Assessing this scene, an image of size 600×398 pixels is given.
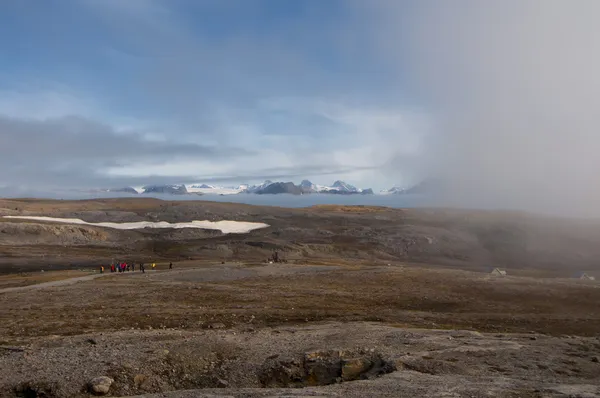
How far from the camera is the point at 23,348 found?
17516 mm

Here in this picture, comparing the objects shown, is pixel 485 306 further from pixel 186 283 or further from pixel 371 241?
pixel 371 241

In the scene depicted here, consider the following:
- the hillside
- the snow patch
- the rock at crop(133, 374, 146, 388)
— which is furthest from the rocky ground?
the snow patch

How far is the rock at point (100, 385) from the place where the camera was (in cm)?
1412

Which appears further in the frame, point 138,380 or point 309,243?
point 309,243

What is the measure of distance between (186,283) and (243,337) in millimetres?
18065

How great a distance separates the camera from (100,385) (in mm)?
14234

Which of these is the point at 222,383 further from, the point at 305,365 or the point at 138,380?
the point at 305,365

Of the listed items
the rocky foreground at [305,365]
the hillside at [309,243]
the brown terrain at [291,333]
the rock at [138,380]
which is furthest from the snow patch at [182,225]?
the rock at [138,380]

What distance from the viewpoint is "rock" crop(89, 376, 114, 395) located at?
14.1 m

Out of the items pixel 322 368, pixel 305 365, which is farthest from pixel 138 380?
pixel 322 368

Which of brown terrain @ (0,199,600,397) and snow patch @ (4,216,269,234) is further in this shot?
snow patch @ (4,216,269,234)

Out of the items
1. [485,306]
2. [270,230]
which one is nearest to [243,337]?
[485,306]

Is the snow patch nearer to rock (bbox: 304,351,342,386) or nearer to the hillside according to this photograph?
the hillside

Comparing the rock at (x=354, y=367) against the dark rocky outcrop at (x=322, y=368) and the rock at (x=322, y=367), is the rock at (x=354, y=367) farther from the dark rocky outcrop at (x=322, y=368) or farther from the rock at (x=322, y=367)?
the rock at (x=322, y=367)
